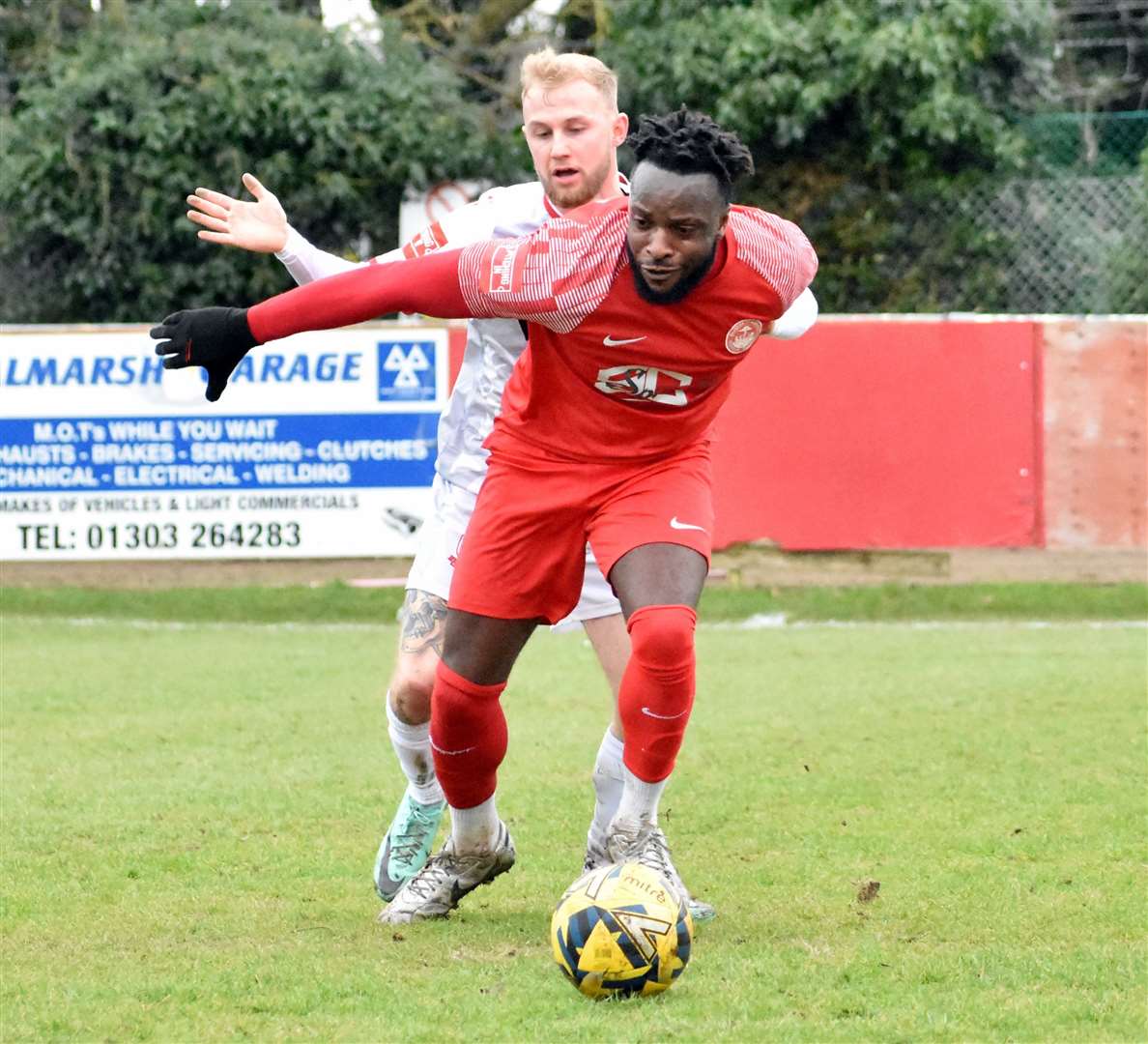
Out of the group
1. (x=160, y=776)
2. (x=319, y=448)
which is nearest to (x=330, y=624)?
(x=319, y=448)

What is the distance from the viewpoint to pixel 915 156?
16172 millimetres

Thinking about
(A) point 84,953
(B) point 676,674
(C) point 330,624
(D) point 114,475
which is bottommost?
(C) point 330,624

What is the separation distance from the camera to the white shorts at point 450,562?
557 cm

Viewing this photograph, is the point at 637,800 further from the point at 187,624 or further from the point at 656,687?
the point at 187,624

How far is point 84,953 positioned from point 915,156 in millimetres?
12731

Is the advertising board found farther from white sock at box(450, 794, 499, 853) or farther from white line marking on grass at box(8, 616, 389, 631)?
white sock at box(450, 794, 499, 853)

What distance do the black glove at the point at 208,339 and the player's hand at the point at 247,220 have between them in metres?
Result: 0.34

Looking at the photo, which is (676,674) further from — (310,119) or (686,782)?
(310,119)

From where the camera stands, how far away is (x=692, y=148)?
461cm

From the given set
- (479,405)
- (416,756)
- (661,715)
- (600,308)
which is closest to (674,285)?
(600,308)

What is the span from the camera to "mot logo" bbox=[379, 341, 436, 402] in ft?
45.5

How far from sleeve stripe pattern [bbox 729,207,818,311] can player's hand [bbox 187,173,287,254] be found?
1.27 m

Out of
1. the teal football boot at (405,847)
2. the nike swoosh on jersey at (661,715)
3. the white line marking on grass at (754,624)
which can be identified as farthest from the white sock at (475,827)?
the white line marking on grass at (754,624)

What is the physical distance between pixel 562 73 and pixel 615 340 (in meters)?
1.12
